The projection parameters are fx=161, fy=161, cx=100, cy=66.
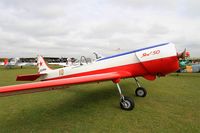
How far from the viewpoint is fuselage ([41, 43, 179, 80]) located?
557cm

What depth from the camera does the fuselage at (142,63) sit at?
557 cm

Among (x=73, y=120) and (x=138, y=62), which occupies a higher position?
(x=138, y=62)

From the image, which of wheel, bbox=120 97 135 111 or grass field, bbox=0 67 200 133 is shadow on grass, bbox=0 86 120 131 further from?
wheel, bbox=120 97 135 111

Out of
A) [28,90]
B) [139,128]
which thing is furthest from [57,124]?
[139,128]

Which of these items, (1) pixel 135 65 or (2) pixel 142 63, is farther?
(1) pixel 135 65

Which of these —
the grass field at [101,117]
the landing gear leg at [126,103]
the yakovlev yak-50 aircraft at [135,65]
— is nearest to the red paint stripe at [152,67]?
the yakovlev yak-50 aircraft at [135,65]

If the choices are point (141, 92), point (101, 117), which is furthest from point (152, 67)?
point (101, 117)

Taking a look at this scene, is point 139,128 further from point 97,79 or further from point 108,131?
point 97,79

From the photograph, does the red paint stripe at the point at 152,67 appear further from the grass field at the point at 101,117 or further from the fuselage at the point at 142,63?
the grass field at the point at 101,117

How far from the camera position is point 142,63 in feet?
19.0

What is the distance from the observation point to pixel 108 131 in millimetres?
3514

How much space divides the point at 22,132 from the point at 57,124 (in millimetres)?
777

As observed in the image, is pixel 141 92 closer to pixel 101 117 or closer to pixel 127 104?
pixel 127 104

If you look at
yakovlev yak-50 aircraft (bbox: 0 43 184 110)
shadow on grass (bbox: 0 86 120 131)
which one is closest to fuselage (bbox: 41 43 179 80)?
yakovlev yak-50 aircraft (bbox: 0 43 184 110)
